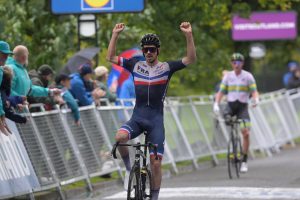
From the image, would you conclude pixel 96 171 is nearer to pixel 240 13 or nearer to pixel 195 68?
pixel 240 13

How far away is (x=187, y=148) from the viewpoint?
2248 cm

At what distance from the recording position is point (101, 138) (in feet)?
60.0

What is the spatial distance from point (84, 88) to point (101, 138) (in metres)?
0.87

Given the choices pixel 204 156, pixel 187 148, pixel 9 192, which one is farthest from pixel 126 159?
pixel 204 156

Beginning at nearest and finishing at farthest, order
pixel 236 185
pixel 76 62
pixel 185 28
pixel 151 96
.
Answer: pixel 185 28 < pixel 151 96 < pixel 236 185 < pixel 76 62

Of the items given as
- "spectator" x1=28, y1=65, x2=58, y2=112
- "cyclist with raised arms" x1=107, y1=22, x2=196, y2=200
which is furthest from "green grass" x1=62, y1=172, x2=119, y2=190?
"cyclist with raised arms" x1=107, y1=22, x2=196, y2=200

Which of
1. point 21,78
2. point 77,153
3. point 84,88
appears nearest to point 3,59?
point 21,78

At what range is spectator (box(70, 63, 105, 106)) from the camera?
1806cm

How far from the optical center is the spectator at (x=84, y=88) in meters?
18.1

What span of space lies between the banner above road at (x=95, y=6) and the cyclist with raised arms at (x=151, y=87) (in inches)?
312

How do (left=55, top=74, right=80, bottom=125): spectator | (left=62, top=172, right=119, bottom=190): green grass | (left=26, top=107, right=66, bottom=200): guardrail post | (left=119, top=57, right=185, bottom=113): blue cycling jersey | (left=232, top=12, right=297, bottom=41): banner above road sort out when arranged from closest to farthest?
(left=119, top=57, right=185, bottom=113): blue cycling jersey
(left=26, top=107, right=66, bottom=200): guardrail post
(left=62, top=172, right=119, bottom=190): green grass
(left=55, top=74, right=80, bottom=125): spectator
(left=232, top=12, right=297, bottom=41): banner above road

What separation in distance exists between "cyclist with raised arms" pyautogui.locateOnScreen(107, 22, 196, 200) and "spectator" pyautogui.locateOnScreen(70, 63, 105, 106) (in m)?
5.12

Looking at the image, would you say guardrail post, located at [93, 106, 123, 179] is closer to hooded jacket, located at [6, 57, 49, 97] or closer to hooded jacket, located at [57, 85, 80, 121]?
hooded jacket, located at [57, 85, 80, 121]

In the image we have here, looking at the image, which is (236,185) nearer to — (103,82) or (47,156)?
(47,156)
